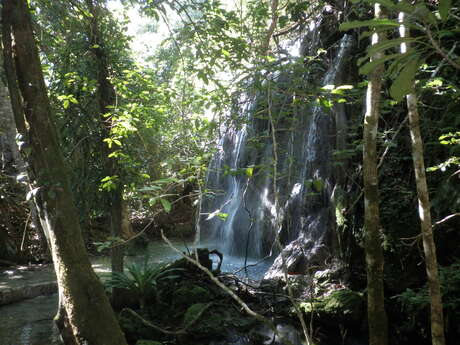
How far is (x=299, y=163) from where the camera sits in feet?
29.7

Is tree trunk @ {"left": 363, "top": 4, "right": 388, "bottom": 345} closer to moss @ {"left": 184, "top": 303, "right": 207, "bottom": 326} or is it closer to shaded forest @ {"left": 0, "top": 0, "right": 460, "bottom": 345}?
shaded forest @ {"left": 0, "top": 0, "right": 460, "bottom": 345}

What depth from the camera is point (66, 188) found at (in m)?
3.48

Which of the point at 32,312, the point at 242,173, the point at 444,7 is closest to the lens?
the point at 444,7

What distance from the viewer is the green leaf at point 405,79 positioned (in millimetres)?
1301

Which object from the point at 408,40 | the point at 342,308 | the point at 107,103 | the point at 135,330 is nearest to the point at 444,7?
the point at 408,40

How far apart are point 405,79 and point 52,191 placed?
2.92 m

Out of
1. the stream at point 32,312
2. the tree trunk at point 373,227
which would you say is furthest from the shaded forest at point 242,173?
the stream at point 32,312

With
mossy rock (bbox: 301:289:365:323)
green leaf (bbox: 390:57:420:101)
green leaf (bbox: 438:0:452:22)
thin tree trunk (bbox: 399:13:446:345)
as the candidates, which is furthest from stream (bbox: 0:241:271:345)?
green leaf (bbox: 438:0:452:22)

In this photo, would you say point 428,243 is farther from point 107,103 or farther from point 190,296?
point 107,103

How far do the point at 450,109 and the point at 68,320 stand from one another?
5069 mm

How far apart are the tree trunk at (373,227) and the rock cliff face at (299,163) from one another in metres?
0.62

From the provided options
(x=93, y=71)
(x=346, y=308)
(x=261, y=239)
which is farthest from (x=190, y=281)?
(x=261, y=239)

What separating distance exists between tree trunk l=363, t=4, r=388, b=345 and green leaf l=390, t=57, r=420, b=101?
2.12 meters

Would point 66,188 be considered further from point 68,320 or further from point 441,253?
point 441,253
